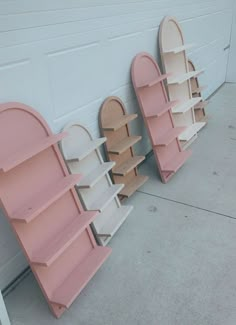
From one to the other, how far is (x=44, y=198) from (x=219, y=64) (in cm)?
427

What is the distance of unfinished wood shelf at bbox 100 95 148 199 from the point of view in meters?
2.26

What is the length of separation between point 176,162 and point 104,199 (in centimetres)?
95

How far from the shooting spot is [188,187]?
2.52 metres

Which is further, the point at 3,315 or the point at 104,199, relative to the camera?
the point at 104,199

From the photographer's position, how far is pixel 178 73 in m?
3.10

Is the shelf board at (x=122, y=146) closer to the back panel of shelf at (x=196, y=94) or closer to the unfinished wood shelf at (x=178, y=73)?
the unfinished wood shelf at (x=178, y=73)

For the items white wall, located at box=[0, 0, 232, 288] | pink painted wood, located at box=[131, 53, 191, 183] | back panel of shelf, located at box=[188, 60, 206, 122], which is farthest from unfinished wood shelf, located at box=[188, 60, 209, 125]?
pink painted wood, located at box=[131, 53, 191, 183]

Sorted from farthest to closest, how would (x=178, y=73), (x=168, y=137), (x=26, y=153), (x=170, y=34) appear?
(x=178, y=73) → (x=170, y=34) → (x=168, y=137) → (x=26, y=153)

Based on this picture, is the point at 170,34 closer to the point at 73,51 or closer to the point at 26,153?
the point at 73,51

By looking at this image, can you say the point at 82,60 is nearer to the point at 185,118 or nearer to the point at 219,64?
the point at 185,118

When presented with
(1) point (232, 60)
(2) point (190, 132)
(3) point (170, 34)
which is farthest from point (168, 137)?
(1) point (232, 60)

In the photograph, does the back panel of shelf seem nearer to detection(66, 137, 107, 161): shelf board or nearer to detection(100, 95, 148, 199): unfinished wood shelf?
detection(100, 95, 148, 199): unfinished wood shelf

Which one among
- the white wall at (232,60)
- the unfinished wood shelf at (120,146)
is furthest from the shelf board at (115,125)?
the white wall at (232,60)

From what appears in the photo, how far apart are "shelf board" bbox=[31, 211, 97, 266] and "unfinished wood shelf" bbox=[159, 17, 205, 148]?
5.26ft
